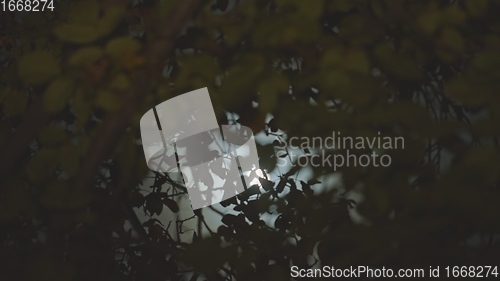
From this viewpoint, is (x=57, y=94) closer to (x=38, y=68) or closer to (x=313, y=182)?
(x=38, y=68)

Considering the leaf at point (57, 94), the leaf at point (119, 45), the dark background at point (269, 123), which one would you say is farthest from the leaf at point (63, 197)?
the leaf at point (119, 45)

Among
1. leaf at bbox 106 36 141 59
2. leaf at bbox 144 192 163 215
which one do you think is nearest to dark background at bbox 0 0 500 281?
leaf at bbox 106 36 141 59

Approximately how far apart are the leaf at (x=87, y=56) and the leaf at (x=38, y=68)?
39mm

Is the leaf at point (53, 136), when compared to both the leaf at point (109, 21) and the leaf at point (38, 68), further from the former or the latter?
the leaf at point (109, 21)

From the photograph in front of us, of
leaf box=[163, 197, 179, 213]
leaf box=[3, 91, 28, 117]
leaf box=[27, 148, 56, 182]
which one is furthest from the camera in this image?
leaf box=[163, 197, 179, 213]

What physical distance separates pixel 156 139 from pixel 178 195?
248 mm

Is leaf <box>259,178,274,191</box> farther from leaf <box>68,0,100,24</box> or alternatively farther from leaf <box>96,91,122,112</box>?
leaf <box>68,0,100,24</box>

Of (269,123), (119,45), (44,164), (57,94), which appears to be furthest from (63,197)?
(269,123)

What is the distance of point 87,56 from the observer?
2.95 feet

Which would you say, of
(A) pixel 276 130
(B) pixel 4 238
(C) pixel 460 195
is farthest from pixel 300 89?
(B) pixel 4 238

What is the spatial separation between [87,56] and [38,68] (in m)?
0.08

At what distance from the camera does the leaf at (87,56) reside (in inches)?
35.4

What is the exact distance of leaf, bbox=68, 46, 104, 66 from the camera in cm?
90

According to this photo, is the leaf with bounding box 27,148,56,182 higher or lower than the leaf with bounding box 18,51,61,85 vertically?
lower
